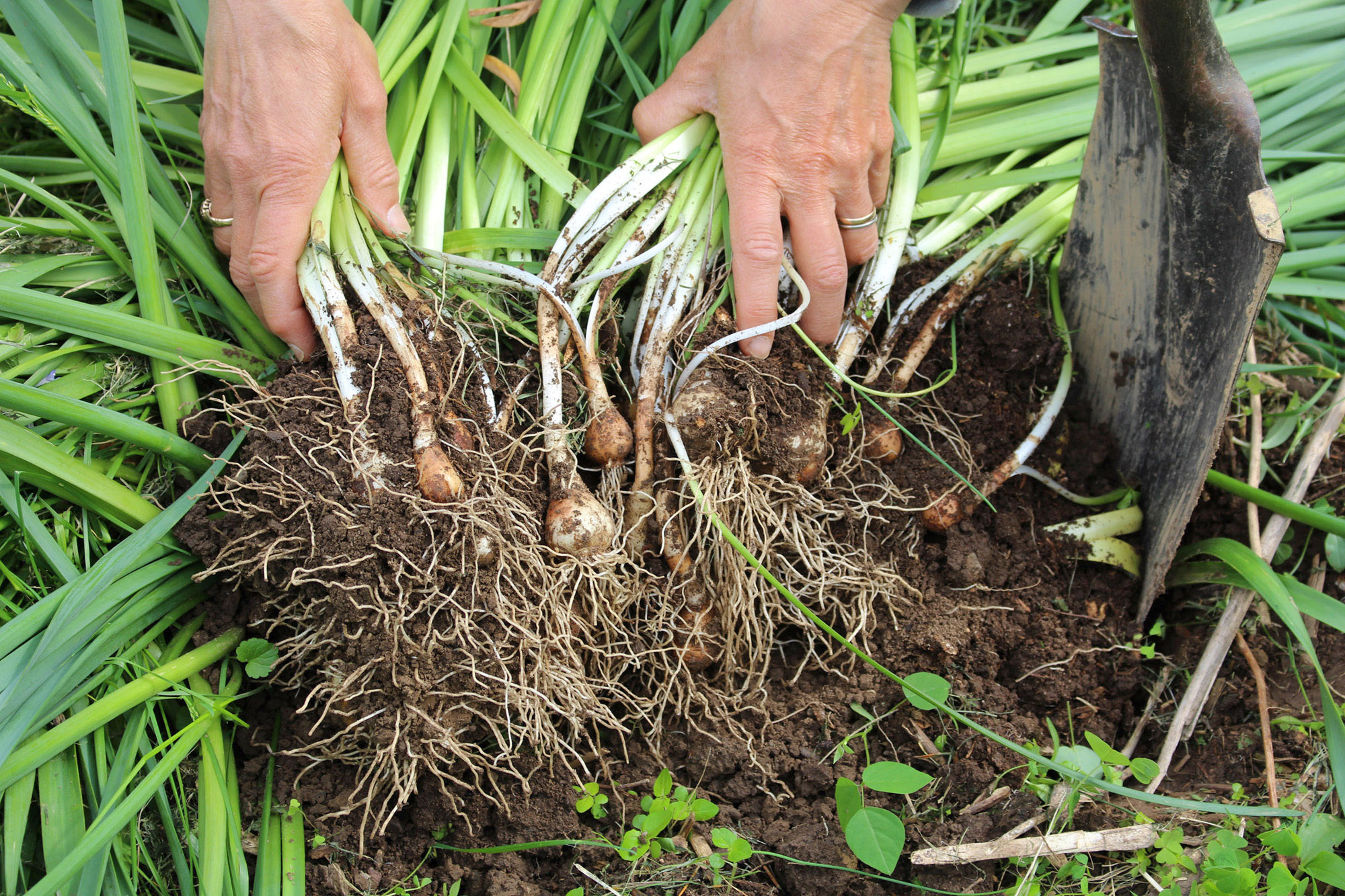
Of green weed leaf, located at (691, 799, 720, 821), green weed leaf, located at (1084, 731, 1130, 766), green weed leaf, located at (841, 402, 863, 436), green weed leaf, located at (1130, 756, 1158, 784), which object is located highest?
green weed leaf, located at (841, 402, 863, 436)

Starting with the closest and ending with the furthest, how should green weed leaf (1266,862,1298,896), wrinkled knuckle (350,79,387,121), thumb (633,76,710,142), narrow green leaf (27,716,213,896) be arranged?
1. narrow green leaf (27,716,213,896)
2. green weed leaf (1266,862,1298,896)
3. wrinkled knuckle (350,79,387,121)
4. thumb (633,76,710,142)

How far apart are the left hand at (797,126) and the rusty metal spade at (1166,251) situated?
1.19ft

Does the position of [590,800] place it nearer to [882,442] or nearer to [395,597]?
[395,597]

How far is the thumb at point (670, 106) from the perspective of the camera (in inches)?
51.0

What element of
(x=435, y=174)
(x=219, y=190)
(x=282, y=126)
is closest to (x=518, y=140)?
(x=435, y=174)

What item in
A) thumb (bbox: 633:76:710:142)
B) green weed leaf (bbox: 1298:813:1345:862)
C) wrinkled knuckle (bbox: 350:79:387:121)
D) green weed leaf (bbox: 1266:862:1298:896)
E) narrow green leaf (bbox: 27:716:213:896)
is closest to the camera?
narrow green leaf (bbox: 27:716:213:896)

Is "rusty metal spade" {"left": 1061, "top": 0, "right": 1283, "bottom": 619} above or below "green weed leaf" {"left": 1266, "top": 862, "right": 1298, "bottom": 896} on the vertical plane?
above

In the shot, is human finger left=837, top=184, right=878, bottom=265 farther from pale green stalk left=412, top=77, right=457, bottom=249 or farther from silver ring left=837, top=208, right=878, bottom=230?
pale green stalk left=412, top=77, right=457, bottom=249

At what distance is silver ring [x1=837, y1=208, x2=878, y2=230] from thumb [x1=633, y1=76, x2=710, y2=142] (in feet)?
0.91

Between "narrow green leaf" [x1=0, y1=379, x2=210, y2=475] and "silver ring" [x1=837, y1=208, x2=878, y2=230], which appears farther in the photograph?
"silver ring" [x1=837, y1=208, x2=878, y2=230]

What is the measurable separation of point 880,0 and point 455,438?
89 centimetres

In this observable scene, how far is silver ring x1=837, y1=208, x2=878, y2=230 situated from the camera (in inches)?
50.6

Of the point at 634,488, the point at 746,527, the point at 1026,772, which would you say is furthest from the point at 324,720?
the point at 1026,772

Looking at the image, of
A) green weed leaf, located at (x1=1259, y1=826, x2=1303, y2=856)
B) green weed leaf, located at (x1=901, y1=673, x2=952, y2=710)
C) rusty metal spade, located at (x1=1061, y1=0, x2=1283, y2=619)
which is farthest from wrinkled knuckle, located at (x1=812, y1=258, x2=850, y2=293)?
green weed leaf, located at (x1=1259, y1=826, x2=1303, y2=856)
